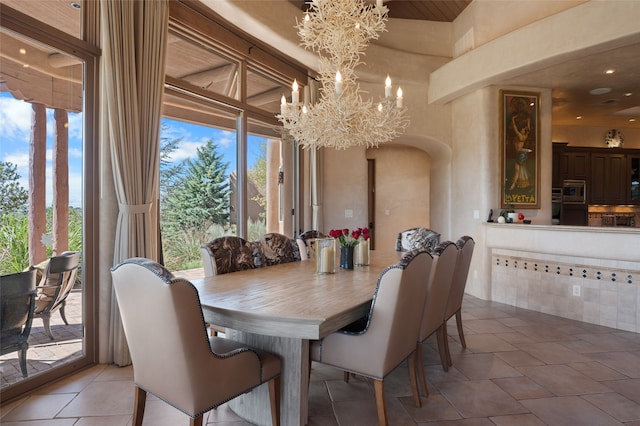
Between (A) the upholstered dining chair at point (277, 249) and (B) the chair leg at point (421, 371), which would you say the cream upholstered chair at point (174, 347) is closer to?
(B) the chair leg at point (421, 371)

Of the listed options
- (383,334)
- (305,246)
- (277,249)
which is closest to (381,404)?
(383,334)

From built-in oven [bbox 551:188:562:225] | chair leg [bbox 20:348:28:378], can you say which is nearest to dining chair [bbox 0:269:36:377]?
chair leg [bbox 20:348:28:378]

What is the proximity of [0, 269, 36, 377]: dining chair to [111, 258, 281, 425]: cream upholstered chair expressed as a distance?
1.24 meters

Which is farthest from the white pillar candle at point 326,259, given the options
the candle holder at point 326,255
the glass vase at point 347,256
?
the glass vase at point 347,256

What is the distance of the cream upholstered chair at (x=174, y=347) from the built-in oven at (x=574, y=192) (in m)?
7.52

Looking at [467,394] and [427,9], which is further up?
[427,9]

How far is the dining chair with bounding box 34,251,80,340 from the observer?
8.34ft

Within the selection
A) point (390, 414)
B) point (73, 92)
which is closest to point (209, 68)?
point (73, 92)

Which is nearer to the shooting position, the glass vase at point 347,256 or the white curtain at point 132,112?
the white curtain at point 132,112

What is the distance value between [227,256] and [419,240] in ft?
7.33

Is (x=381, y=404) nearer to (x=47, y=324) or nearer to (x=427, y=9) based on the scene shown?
(x=47, y=324)

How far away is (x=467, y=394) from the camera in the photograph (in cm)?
240

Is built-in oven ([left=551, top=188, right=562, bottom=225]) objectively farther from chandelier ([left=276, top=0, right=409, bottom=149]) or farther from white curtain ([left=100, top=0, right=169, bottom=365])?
white curtain ([left=100, top=0, right=169, bottom=365])

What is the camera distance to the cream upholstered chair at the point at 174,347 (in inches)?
57.7
